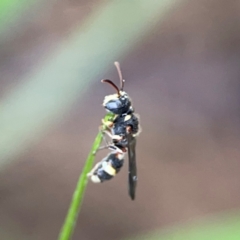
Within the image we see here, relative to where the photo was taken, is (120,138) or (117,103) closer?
(117,103)

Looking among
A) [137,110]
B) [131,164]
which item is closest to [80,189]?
[131,164]

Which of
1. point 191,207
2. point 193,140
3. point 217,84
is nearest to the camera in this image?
point 191,207

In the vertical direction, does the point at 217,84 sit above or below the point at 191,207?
above

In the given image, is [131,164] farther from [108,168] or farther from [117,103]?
[117,103]

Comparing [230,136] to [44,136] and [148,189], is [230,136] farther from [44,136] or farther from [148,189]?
[44,136]

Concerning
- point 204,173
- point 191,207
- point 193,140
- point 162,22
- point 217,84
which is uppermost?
point 162,22

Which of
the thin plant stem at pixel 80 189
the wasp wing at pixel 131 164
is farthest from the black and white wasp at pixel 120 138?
the thin plant stem at pixel 80 189

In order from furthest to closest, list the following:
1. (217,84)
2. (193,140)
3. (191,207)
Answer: (217,84)
(193,140)
(191,207)

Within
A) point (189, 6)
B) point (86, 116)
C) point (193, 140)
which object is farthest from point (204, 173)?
point (189, 6)
